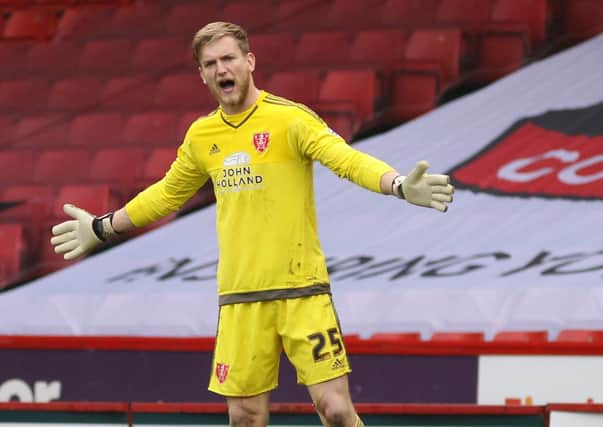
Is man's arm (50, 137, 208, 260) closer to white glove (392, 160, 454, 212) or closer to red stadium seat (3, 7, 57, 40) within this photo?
white glove (392, 160, 454, 212)

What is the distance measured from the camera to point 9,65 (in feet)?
32.9

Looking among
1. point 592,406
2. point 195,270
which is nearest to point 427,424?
point 592,406

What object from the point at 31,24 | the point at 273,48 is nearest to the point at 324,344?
the point at 273,48

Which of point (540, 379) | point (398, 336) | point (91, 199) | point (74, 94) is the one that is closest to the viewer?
point (540, 379)

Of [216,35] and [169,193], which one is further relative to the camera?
[169,193]

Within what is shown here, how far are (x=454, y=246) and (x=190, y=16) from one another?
3.93 metres

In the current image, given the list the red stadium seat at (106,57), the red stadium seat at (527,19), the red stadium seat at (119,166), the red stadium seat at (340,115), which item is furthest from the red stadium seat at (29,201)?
the red stadium seat at (527,19)

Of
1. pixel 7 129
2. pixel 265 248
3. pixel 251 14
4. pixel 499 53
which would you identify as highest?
pixel 251 14

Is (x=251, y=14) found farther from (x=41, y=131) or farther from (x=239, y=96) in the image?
(x=239, y=96)

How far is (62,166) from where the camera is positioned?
Result: 29.3 ft

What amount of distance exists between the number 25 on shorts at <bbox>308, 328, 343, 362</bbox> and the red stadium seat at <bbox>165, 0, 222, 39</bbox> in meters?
6.10

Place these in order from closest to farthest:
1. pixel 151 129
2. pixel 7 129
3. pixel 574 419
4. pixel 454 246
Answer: pixel 574 419
pixel 454 246
pixel 151 129
pixel 7 129

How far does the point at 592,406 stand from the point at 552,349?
1.12 m

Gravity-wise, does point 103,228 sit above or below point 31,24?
below
